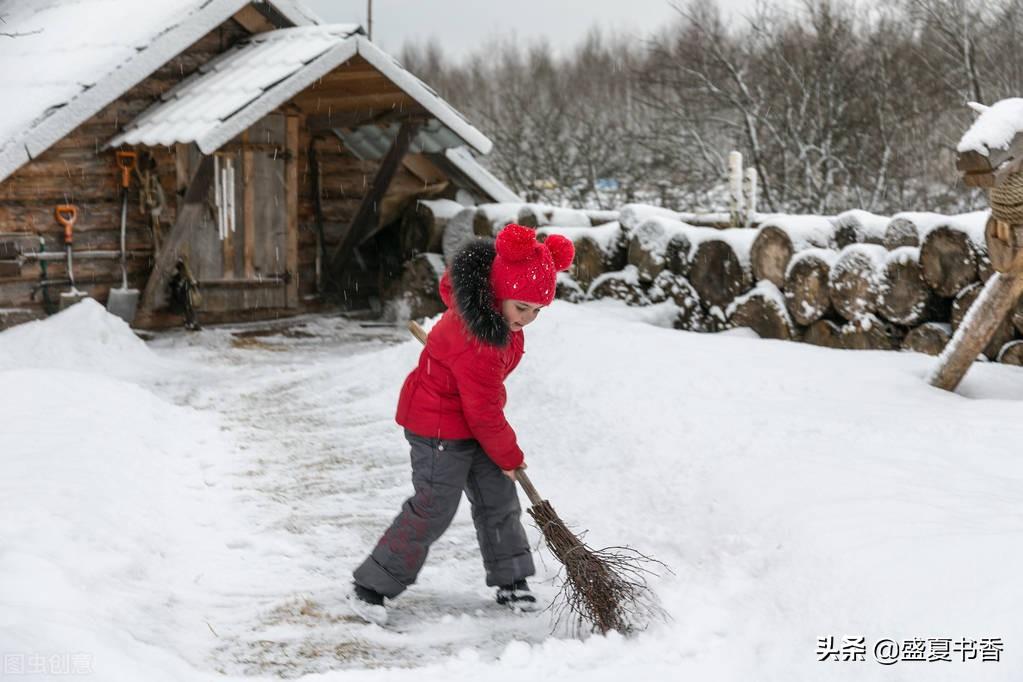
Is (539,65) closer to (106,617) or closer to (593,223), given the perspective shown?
(593,223)

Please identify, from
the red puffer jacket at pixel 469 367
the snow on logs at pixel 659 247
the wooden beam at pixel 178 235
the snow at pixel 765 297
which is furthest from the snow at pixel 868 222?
the wooden beam at pixel 178 235

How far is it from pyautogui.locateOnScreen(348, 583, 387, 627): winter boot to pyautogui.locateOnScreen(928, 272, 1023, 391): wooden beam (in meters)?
3.45

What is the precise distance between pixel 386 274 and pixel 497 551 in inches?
345

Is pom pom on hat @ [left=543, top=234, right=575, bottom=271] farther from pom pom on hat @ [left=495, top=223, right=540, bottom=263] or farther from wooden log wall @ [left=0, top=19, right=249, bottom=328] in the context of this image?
wooden log wall @ [left=0, top=19, right=249, bottom=328]

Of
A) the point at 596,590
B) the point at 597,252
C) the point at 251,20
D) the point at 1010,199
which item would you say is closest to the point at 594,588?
the point at 596,590

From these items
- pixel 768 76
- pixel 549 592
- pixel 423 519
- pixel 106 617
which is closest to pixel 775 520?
pixel 549 592

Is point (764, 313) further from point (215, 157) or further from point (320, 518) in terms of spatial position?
point (215, 157)

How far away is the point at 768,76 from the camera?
1823cm

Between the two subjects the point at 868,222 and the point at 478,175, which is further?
the point at 478,175

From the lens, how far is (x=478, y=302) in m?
4.07

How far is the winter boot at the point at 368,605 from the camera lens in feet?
13.8

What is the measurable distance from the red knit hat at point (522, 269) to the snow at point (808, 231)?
15.6 ft

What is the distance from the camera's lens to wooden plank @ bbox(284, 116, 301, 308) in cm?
1220

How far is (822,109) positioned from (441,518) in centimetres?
1416
